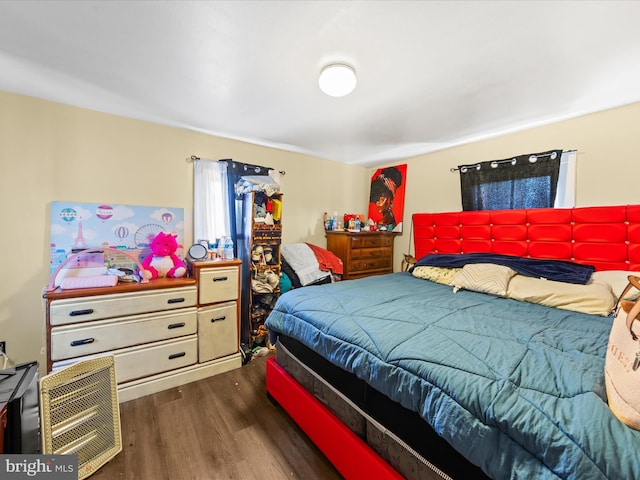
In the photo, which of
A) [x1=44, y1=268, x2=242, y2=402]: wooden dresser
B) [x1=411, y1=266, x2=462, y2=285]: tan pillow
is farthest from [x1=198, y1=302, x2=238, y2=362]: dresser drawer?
[x1=411, y1=266, x2=462, y2=285]: tan pillow

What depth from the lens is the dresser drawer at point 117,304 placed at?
1747 mm

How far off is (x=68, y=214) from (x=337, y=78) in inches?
94.5

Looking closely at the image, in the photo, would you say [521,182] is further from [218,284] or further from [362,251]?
[218,284]

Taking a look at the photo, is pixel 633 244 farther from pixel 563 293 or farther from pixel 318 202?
pixel 318 202

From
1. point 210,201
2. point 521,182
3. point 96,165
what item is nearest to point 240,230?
point 210,201

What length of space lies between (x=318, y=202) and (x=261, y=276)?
4.77 ft

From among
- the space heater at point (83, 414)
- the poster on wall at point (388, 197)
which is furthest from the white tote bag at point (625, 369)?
the poster on wall at point (388, 197)

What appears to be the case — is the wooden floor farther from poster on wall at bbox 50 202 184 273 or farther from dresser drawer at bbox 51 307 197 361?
poster on wall at bbox 50 202 184 273

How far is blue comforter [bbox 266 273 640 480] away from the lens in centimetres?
67

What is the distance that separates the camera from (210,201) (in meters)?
2.76

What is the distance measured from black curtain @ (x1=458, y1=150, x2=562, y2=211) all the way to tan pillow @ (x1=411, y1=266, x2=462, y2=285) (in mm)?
852

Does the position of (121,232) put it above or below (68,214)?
below
